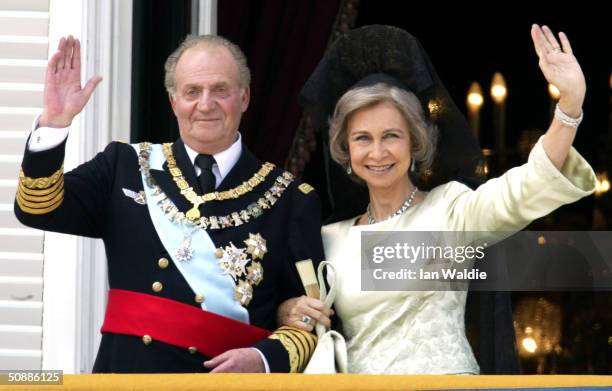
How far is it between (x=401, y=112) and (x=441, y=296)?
1.82 feet

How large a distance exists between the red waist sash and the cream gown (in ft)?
0.99

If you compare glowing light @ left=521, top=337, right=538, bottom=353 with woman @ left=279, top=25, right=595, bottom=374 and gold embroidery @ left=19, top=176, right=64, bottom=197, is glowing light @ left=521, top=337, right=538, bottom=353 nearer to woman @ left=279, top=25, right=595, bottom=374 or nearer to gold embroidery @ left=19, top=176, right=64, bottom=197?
woman @ left=279, top=25, right=595, bottom=374

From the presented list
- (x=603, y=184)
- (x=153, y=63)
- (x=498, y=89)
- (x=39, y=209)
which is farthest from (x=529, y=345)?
(x=39, y=209)

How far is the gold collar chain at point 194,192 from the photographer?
13.5 feet

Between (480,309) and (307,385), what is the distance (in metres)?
0.76

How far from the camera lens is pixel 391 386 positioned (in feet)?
11.7

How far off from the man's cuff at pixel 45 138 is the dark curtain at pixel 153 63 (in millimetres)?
Result: 1258

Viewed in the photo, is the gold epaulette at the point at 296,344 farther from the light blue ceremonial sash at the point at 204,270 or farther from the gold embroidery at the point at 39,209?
the gold embroidery at the point at 39,209

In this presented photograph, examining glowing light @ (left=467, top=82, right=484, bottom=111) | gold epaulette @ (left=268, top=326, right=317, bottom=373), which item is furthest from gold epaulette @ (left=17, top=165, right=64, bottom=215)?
glowing light @ (left=467, top=82, right=484, bottom=111)

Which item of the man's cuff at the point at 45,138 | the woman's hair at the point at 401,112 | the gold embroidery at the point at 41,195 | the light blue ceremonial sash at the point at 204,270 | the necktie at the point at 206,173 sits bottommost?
the light blue ceremonial sash at the point at 204,270

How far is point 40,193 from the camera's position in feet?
12.9

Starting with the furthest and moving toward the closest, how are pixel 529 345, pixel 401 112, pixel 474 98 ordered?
1. pixel 474 98
2. pixel 529 345
3. pixel 401 112

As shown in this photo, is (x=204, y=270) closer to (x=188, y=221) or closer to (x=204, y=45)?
(x=188, y=221)

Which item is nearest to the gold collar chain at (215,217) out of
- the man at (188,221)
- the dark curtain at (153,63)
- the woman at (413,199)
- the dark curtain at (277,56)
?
the man at (188,221)
